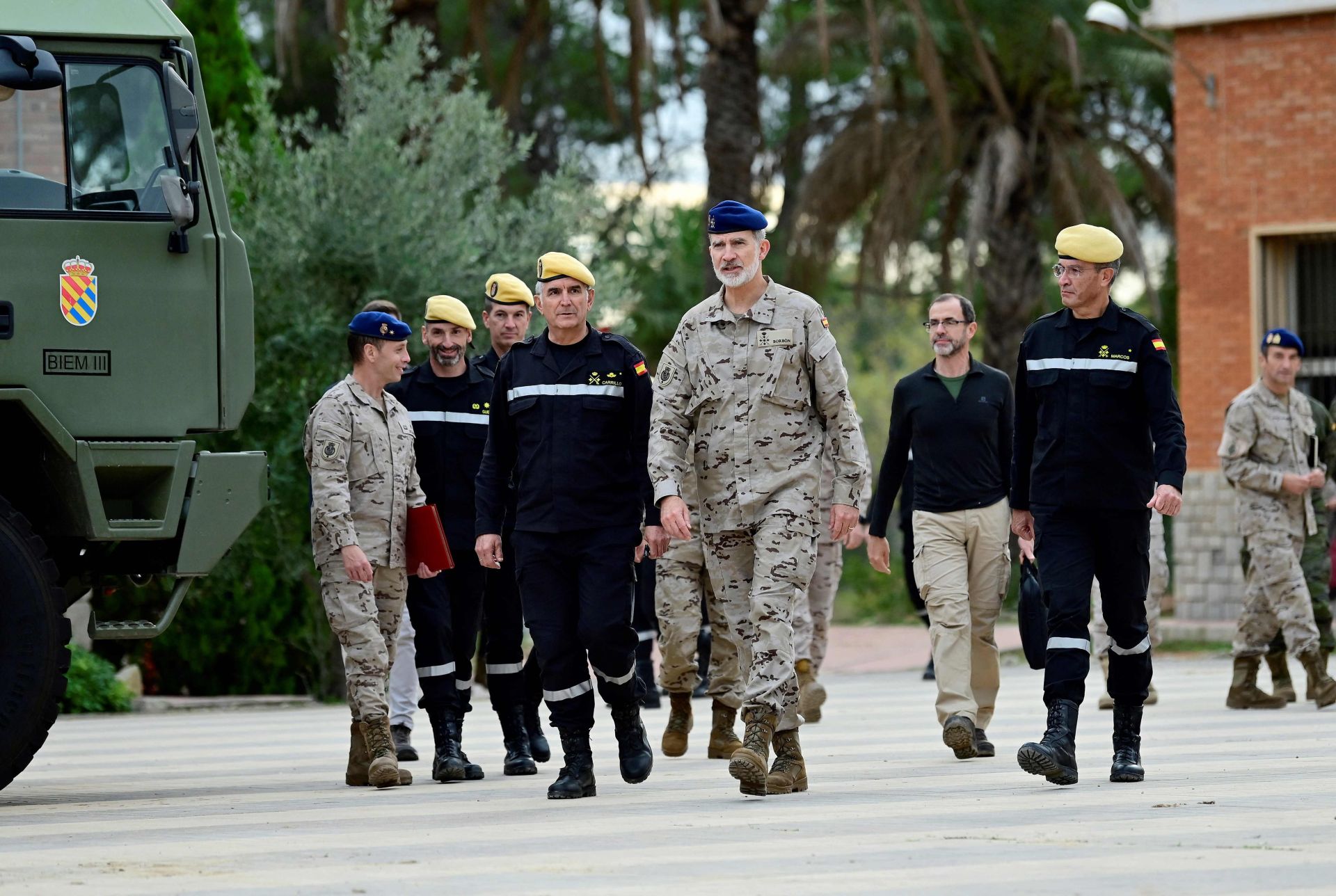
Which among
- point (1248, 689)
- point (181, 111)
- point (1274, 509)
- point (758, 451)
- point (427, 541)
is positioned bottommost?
point (1248, 689)

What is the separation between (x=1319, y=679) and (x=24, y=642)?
7375mm

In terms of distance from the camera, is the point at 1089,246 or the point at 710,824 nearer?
the point at 710,824

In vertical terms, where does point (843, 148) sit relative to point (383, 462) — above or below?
above

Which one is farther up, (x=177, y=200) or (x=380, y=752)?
(x=177, y=200)

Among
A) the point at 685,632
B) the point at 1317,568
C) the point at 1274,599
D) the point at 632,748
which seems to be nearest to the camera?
the point at 632,748

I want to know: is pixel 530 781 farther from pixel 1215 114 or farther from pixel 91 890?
pixel 1215 114

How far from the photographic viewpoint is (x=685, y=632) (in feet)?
33.1

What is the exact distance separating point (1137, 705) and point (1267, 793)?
0.79 metres

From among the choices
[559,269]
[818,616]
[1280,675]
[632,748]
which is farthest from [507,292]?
[1280,675]

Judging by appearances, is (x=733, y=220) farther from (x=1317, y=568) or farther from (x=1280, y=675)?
(x=1280, y=675)

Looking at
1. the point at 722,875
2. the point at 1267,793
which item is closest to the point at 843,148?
the point at 1267,793

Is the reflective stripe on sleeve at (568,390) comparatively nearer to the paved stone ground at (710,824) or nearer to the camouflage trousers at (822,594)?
the paved stone ground at (710,824)

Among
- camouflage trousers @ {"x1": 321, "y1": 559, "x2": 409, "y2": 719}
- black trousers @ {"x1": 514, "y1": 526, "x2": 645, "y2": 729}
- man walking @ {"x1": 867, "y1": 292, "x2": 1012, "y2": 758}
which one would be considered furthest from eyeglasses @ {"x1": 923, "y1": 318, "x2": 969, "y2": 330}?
camouflage trousers @ {"x1": 321, "y1": 559, "x2": 409, "y2": 719}

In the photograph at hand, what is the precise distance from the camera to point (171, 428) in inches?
346
